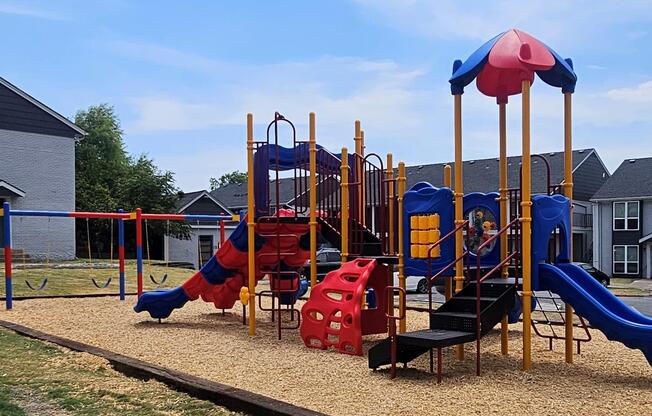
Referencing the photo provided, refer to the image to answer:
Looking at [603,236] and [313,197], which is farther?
[603,236]

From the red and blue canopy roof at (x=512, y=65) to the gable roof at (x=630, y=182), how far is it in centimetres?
3108

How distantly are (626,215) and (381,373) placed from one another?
34.5 metres

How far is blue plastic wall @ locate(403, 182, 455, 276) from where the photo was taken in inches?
349

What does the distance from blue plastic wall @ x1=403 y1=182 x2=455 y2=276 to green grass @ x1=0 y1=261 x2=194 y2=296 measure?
12.1 m

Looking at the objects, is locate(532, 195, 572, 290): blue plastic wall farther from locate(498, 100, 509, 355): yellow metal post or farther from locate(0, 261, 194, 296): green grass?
locate(0, 261, 194, 296): green grass

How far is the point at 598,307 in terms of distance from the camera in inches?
294

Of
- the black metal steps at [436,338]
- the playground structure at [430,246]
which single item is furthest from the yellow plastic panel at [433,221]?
the black metal steps at [436,338]

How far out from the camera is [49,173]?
31.7m

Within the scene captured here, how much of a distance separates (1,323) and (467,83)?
875 centimetres

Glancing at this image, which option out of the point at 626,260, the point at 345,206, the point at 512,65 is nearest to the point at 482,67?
the point at 512,65

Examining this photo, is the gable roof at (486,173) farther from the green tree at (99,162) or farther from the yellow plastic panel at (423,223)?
the yellow plastic panel at (423,223)

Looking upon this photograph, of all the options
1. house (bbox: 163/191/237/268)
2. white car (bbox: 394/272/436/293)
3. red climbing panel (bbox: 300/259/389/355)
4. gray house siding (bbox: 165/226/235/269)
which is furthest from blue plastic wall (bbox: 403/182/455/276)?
gray house siding (bbox: 165/226/235/269)

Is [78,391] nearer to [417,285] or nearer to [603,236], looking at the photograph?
[417,285]

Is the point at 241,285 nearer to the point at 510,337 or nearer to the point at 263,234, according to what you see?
the point at 263,234
